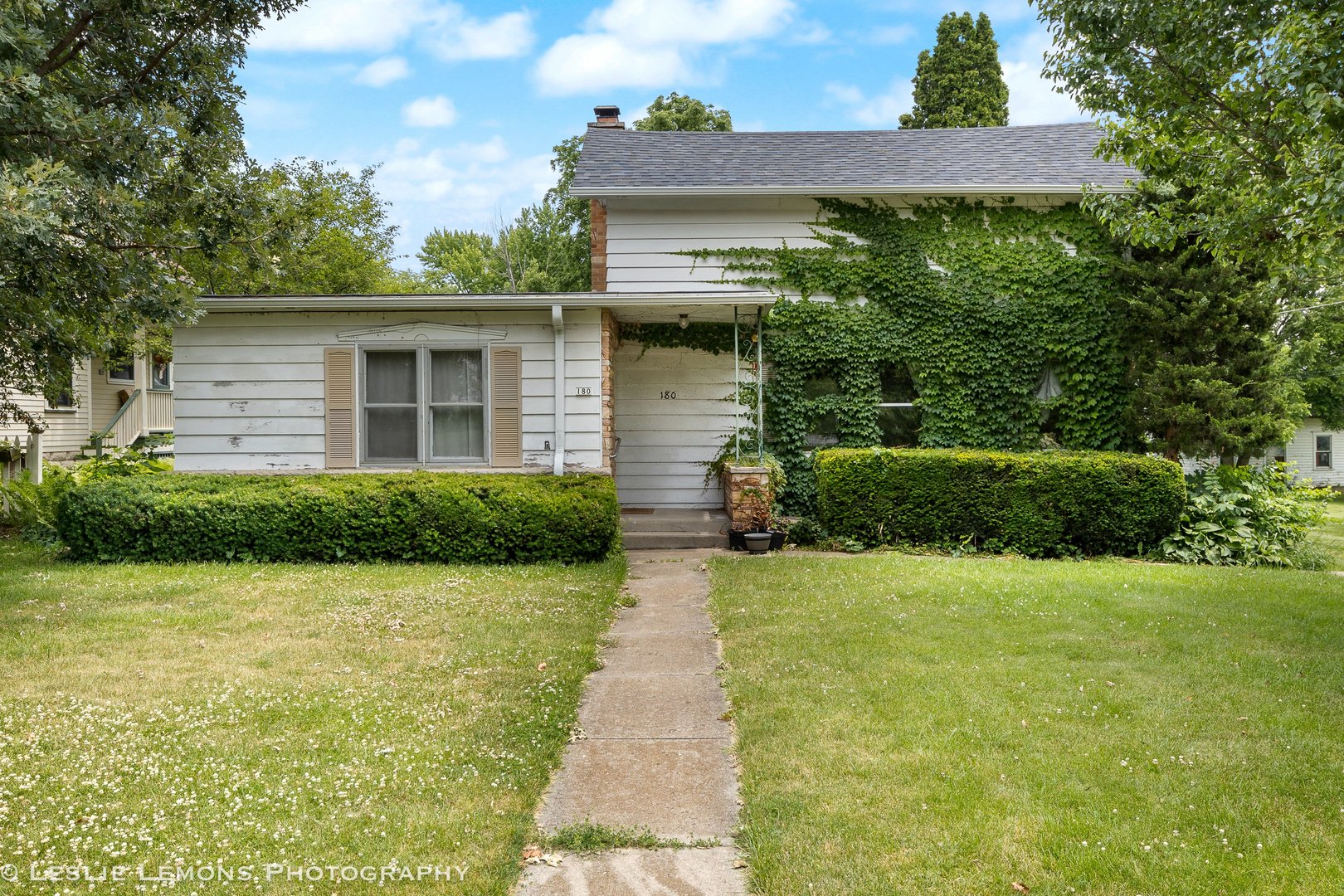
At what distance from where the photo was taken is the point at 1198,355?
11852 mm

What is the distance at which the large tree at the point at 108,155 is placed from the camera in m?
6.35

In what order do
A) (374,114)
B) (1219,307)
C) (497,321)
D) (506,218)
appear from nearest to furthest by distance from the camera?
(497,321), (1219,307), (374,114), (506,218)

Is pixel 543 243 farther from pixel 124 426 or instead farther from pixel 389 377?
pixel 389 377

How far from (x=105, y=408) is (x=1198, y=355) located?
22690mm

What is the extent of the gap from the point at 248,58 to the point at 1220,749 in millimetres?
10912

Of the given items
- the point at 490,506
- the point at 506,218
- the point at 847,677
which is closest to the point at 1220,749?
the point at 847,677

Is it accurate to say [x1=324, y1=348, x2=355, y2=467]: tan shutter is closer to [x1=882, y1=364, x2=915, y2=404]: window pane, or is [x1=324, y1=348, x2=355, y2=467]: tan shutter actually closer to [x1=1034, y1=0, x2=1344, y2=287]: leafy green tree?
[x1=882, y1=364, x2=915, y2=404]: window pane

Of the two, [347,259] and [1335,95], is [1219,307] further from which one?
[347,259]

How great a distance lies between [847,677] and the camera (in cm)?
510

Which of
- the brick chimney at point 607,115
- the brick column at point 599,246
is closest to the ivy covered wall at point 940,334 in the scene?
the brick column at point 599,246

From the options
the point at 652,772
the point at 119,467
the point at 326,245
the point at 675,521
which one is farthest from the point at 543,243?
the point at 652,772

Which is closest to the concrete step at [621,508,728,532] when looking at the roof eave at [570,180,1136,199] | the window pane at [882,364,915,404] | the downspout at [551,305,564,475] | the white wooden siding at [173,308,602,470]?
the white wooden siding at [173,308,602,470]

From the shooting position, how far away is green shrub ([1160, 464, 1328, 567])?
33.1ft

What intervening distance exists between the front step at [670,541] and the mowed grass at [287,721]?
2570 millimetres
